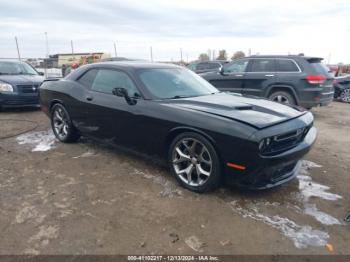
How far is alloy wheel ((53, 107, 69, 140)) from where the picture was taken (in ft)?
18.3

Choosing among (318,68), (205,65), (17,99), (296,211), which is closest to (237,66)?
(318,68)

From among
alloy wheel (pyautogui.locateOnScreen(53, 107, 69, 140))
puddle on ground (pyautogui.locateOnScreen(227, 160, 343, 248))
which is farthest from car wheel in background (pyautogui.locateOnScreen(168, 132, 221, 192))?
alloy wheel (pyautogui.locateOnScreen(53, 107, 69, 140))

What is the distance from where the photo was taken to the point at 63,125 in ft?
18.6

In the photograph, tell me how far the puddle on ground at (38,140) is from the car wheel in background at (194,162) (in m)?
2.70

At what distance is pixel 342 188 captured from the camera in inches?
155

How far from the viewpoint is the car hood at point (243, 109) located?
3.39 metres

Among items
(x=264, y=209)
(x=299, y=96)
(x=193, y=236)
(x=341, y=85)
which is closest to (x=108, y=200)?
(x=193, y=236)

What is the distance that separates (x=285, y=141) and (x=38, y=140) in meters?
4.51

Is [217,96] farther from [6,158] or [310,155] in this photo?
[6,158]

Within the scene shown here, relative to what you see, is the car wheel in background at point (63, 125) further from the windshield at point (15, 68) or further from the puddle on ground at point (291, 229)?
the windshield at point (15, 68)

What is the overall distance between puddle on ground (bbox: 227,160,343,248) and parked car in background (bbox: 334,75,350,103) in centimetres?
1014

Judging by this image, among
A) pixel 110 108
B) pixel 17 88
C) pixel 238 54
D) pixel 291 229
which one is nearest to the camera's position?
pixel 291 229

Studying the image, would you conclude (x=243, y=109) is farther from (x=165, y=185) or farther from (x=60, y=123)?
(x=60, y=123)

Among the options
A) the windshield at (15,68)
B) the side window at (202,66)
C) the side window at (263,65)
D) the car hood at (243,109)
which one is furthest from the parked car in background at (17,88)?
the side window at (202,66)
